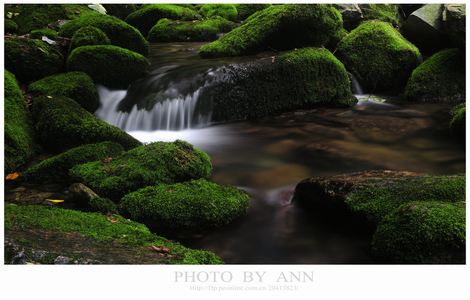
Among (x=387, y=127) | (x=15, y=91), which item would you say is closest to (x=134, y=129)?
(x=15, y=91)

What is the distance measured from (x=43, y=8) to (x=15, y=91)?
19.3ft

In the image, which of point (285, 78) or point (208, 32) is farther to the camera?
point (208, 32)

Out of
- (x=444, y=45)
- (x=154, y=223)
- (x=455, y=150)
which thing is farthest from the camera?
(x=444, y=45)

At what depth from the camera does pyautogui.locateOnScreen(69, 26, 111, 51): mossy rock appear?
725cm

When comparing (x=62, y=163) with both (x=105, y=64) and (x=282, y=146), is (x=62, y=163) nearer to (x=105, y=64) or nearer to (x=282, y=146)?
(x=282, y=146)

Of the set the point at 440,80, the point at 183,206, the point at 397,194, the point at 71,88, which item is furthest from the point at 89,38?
the point at 440,80

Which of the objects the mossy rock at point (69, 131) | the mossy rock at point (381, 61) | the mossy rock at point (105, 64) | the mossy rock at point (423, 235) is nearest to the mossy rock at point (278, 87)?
the mossy rock at point (381, 61)

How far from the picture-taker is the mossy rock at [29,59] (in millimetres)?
6227

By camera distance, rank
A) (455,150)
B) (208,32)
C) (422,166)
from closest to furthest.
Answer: (422,166) < (455,150) < (208,32)

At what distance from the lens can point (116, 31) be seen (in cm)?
797

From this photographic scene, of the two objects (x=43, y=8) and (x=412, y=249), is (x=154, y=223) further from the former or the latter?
(x=43, y=8)

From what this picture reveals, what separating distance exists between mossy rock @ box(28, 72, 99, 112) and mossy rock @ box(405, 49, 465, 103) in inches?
208

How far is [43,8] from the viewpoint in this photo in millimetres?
10188

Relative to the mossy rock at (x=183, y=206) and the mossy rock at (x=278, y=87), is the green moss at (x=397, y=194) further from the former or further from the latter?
the mossy rock at (x=278, y=87)
